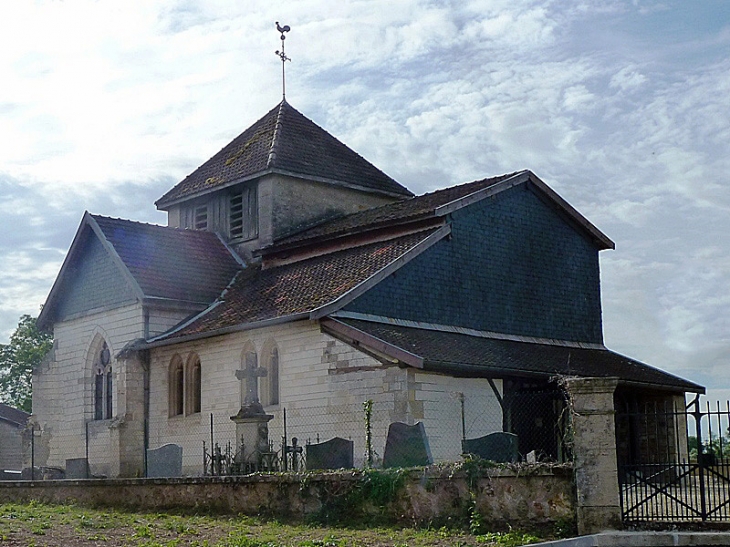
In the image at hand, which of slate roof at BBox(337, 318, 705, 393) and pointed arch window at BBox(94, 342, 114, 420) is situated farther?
pointed arch window at BBox(94, 342, 114, 420)

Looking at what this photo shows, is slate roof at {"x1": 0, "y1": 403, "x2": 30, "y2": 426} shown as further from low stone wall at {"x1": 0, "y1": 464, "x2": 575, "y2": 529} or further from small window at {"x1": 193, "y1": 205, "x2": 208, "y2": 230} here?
low stone wall at {"x1": 0, "y1": 464, "x2": 575, "y2": 529}

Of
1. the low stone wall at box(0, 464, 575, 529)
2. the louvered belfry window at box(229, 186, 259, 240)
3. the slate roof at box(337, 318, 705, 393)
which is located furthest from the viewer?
the louvered belfry window at box(229, 186, 259, 240)

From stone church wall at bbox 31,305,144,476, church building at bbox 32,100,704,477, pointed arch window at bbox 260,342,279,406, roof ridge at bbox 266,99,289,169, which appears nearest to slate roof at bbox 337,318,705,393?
church building at bbox 32,100,704,477

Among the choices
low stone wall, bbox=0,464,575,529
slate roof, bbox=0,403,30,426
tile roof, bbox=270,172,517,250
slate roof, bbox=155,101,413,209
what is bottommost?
low stone wall, bbox=0,464,575,529

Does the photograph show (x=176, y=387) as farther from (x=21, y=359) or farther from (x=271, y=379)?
(x=21, y=359)

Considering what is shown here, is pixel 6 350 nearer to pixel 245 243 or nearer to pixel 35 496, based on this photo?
pixel 245 243

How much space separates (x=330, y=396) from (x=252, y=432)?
375 cm

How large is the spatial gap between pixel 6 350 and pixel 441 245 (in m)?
41.1

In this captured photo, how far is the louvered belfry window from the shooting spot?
107 feet

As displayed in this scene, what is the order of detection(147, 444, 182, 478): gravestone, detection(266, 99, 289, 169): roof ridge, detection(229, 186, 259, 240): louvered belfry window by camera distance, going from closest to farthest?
detection(147, 444, 182, 478): gravestone < detection(266, 99, 289, 169): roof ridge < detection(229, 186, 259, 240): louvered belfry window

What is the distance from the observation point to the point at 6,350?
6038 cm

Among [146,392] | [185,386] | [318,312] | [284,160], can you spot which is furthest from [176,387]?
[284,160]

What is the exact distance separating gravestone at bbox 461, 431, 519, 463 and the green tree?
42.9 m

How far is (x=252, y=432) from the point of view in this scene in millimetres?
19828
